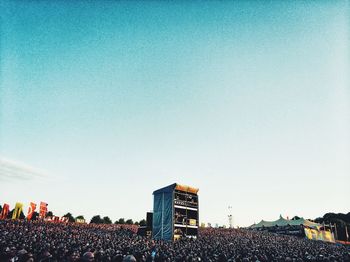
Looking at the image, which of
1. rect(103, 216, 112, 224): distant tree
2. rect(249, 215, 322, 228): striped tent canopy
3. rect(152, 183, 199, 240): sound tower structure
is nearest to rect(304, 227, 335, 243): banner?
rect(249, 215, 322, 228): striped tent canopy

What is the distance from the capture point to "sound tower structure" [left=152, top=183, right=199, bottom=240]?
35.5 metres

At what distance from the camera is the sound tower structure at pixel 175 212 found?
3550 centimetres

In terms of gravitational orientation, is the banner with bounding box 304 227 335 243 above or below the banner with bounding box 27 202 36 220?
below

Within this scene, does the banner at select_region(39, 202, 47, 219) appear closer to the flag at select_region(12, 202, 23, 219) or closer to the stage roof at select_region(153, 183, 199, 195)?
the flag at select_region(12, 202, 23, 219)

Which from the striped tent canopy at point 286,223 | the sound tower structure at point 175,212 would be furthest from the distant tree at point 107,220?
the striped tent canopy at point 286,223

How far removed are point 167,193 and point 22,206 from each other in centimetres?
2766

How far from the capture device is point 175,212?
121 feet

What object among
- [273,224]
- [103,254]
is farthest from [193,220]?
[273,224]

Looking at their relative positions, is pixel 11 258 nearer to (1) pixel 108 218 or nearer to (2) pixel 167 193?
(2) pixel 167 193

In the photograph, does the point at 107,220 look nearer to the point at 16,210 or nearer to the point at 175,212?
the point at 16,210

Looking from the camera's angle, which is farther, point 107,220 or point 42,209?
point 107,220

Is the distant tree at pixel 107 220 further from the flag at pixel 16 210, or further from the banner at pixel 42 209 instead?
the flag at pixel 16 210

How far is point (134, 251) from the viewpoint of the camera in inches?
856

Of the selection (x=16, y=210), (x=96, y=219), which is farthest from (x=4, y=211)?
(x=96, y=219)
